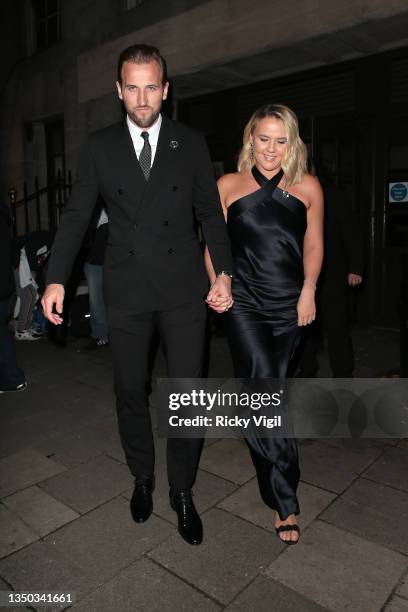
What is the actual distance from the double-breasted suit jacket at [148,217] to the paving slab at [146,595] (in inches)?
49.0

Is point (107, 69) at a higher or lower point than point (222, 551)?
higher

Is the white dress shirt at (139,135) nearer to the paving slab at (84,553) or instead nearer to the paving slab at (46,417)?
the paving slab at (84,553)

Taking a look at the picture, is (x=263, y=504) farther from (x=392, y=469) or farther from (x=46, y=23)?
(x=46, y=23)

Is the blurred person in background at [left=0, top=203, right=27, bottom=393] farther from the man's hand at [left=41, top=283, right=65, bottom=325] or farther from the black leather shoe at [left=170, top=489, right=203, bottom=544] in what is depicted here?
the black leather shoe at [left=170, top=489, right=203, bottom=544]

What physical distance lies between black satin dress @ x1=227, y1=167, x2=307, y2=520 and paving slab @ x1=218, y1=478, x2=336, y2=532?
0.43 ft

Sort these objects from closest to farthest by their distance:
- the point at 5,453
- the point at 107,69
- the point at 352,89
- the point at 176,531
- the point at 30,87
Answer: the point at 176,531
the point at 5,453
the point at 352,89
the point at 107,69
the point at 30,87

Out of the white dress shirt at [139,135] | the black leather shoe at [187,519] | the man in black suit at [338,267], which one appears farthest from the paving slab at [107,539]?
the man in black suit at [338,267]

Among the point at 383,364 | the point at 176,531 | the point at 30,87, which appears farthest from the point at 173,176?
the point at 30,87

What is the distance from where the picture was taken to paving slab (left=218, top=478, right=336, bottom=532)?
2.77 meters

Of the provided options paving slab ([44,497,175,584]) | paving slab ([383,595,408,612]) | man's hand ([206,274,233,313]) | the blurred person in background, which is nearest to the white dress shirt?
man's hand ([206,274,233,313])

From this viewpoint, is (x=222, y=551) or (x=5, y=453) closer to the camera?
(x=222, y=551)

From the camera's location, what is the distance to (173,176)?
2516 mm

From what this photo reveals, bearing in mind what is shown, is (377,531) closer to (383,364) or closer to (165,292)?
(165,292)

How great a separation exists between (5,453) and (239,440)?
5.62ft
